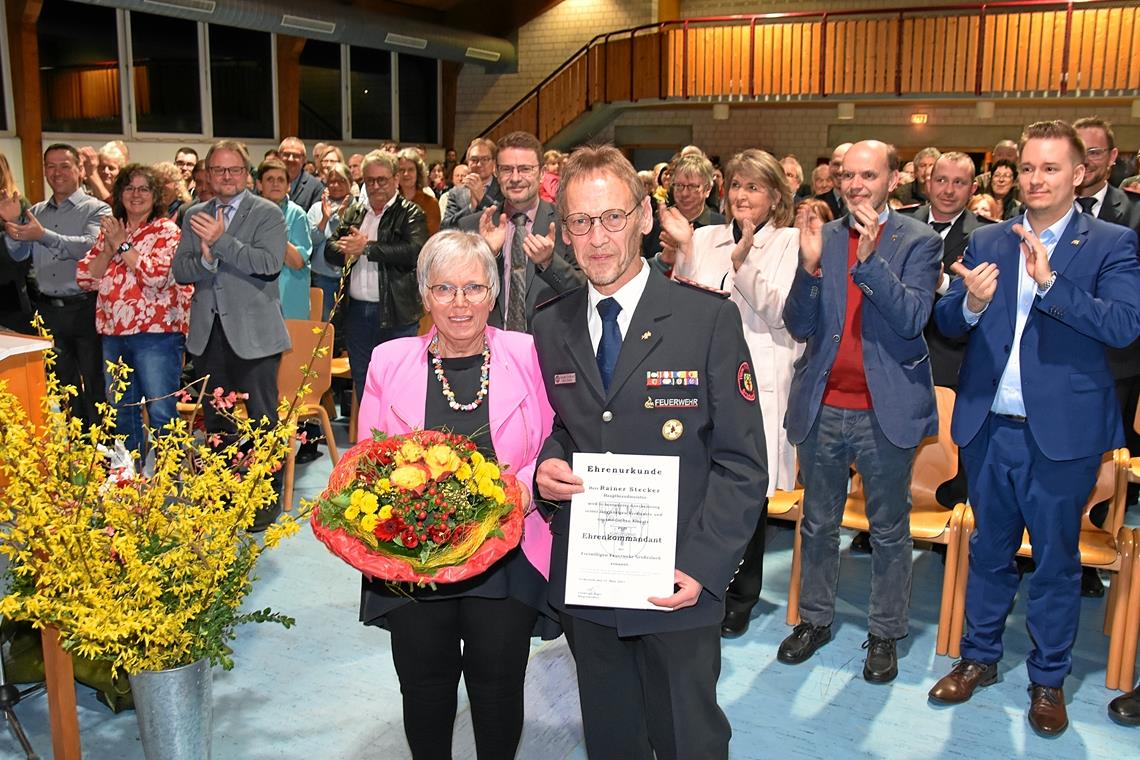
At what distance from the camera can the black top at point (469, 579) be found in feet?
6.95

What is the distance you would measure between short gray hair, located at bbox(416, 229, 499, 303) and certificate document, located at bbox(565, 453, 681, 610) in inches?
23.7

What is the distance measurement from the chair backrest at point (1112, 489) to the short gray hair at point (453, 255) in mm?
2144

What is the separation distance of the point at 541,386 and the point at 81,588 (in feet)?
3.27

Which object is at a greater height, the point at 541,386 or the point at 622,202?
the point at 622,202

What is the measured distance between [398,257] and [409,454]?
3209mm

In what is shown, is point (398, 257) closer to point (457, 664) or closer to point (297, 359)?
point (297, 359)

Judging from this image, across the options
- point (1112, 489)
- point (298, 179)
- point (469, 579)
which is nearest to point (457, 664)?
point (469, 579)

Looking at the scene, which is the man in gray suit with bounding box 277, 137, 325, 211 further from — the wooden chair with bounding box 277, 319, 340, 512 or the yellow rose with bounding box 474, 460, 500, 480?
the yellow rose with bounding box 474, 460, 500, 480

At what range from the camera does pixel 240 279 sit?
4.34 metres

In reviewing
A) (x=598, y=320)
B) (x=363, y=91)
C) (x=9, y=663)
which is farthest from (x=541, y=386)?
(x=363, y=91)

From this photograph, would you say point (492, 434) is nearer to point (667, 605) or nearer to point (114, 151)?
point (667, 605)

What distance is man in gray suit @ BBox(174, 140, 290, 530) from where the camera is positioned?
4.29 metres

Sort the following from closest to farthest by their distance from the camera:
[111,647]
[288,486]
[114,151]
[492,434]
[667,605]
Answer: [667,605]
[111,647]
[492,434]
[288,486]
[114,151]

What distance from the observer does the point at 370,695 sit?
123 inches
